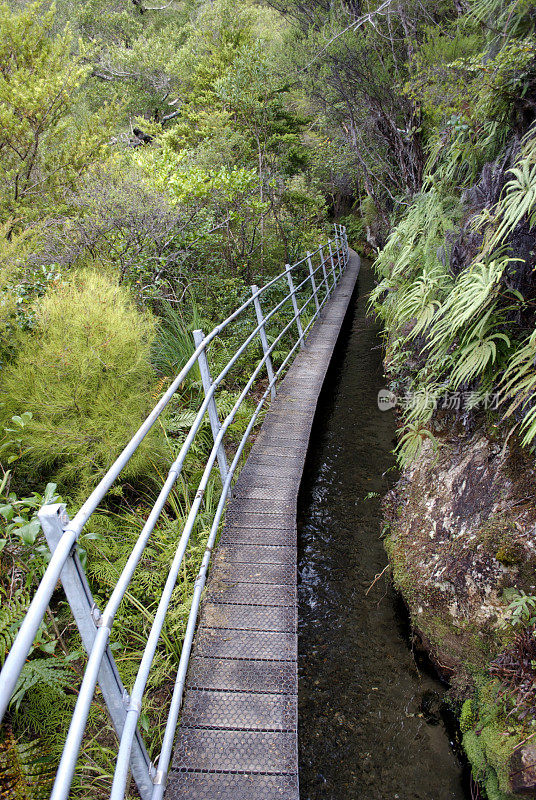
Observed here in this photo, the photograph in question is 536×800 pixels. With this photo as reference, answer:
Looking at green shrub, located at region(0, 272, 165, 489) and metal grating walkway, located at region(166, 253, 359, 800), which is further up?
green shrub, located at region(0, 272, 165, 489)

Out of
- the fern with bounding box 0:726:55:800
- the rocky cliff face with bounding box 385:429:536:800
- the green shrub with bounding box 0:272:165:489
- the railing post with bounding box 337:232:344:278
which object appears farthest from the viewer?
the railing post with bounding box 337:232:344:278

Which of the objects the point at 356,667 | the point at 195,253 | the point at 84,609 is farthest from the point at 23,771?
Result: the point at 195,253

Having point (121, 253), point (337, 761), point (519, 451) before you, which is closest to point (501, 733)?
Answer: point (337, 761)

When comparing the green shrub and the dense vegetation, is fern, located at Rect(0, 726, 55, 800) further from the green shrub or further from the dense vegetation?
the green shrub

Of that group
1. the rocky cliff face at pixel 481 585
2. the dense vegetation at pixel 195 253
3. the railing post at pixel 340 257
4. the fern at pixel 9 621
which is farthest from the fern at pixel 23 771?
the railing post at pixel 340 257

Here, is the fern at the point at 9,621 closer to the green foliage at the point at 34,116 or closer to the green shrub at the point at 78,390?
the green shrub at the point at 78,390

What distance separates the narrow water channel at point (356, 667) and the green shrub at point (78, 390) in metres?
1.73

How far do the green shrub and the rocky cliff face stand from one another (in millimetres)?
2296

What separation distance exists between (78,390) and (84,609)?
2520 mm

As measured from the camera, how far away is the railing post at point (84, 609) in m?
1.13

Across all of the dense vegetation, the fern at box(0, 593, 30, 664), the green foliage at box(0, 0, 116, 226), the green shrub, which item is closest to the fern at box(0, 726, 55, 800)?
the dense vegetation

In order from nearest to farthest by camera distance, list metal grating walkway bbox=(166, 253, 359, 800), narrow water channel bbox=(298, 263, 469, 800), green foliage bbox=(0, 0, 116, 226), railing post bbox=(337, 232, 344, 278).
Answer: metal grating walkway bbox=(166, 253, 359, 800) < narrow water channel bbox=(298, 263, 469, 800) < green foliage bbox=(0, 0, 116, 226) < railing post bbox=(337, 232, 344, 278)

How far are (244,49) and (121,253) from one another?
540 centimetres

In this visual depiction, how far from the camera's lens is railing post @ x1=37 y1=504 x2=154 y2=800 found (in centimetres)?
113
